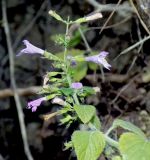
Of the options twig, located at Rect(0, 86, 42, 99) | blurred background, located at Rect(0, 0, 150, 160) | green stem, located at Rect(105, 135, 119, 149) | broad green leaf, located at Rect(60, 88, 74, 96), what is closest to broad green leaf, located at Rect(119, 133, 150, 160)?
green stem, located at Rect(105, 135, 119, 149)

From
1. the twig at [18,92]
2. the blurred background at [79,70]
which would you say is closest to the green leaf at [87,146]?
the blurred background at [79,70]

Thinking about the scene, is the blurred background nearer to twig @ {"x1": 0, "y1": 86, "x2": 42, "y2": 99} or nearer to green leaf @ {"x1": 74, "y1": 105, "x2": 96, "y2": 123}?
twig @ {"x1": 0, "y1": 86, "x2": 42, "y2": 99}

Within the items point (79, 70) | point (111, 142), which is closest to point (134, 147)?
point (111, 142)

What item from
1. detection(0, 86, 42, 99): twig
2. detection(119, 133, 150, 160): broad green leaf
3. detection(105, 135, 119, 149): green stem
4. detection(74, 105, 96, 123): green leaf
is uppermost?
detection(0, 86, 42, 99): twig

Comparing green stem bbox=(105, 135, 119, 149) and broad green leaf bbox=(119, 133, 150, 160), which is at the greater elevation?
green stem bbox=(105, 135, 119, 149)

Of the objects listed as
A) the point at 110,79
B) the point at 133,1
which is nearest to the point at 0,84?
the point at 110,79

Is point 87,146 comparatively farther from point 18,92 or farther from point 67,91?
point 18,92
